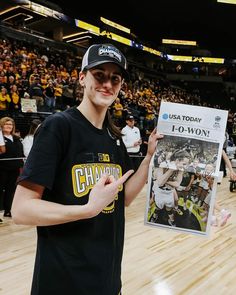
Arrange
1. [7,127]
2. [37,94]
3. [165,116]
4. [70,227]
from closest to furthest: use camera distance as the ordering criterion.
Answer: [70,227], [165,116], [7,127], [37,94]

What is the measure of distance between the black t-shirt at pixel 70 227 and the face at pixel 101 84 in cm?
9

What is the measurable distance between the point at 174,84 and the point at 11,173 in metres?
25.8

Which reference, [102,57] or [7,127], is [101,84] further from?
[7,127]

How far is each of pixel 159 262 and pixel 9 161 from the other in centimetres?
267

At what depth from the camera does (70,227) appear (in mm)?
1142

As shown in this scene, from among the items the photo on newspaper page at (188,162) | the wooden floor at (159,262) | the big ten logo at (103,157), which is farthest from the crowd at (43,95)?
the big ten logo at (103,157)

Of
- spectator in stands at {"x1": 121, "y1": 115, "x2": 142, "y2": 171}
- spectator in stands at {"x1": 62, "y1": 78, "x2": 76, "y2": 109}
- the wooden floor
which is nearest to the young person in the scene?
the wooden floor

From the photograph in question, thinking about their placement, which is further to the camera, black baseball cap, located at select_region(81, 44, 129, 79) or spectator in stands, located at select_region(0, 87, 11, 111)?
spectator in stands, located at select_region(0, 87, 11, 111)

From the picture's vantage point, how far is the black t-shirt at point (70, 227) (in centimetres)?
111

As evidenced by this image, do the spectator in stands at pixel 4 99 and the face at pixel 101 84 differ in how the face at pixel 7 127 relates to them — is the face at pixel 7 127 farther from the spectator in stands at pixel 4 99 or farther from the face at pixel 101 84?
the face at pixel 101 84

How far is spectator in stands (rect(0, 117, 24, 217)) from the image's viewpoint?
5203mm

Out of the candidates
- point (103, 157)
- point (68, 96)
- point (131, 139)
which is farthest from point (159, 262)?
point (68, 96)

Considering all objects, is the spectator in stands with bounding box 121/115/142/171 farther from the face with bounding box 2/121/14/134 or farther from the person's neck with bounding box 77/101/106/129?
the person's neck with bounding box 77/101/106/129

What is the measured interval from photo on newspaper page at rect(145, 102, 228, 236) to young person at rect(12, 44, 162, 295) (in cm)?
28
